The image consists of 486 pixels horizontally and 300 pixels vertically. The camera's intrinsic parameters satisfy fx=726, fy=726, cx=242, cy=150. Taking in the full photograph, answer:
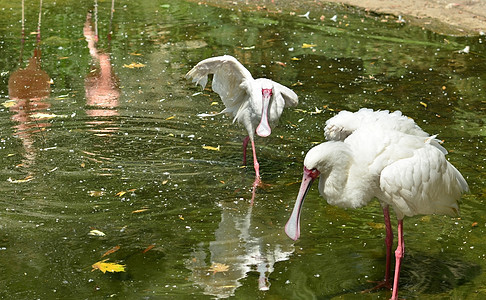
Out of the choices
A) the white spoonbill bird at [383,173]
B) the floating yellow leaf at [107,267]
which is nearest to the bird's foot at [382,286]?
the white spoonbill bird at [383,173]

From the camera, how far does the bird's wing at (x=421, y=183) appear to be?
13.8 ft

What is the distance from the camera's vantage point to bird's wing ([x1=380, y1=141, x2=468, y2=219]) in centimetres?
420

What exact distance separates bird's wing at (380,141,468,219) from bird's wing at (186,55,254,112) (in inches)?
97.9

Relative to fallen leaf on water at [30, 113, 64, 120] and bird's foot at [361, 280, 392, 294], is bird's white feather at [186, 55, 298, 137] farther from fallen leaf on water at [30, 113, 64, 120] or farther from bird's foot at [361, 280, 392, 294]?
bird's foot at [361, 280, 392, 294]

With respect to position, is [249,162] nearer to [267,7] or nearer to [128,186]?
[128,186]

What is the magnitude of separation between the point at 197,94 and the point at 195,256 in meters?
3.87

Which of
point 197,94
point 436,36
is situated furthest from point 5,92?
point 436,36

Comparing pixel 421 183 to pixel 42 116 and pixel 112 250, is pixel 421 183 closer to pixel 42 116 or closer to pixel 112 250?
pixel 112 250

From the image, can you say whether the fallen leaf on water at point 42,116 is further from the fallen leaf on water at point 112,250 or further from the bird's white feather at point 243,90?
the fallen leaf on water at point 112,250

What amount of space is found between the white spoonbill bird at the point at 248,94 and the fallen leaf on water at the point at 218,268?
5.30 ft

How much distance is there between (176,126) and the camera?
24.5 feet

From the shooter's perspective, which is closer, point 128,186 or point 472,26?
point 128,186

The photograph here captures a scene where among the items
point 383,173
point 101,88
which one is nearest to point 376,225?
point 383,173

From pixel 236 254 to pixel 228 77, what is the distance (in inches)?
88.6
